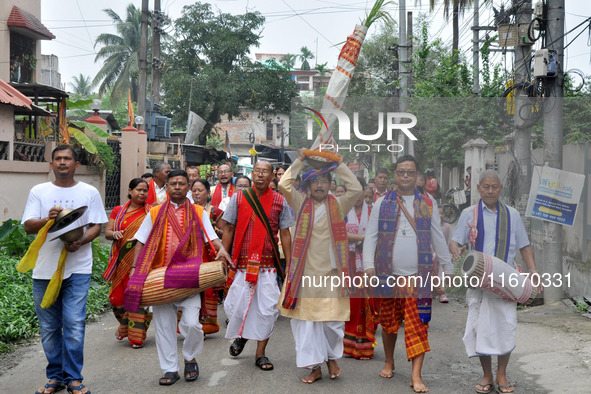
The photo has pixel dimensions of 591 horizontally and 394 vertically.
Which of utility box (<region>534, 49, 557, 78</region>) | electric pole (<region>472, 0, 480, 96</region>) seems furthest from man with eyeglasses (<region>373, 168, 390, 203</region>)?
electric pole (<region>472, 0, 480, 96</region>)

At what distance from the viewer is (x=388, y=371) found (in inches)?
234

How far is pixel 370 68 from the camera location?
36031 mm

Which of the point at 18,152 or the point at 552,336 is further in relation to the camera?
the point at 18,152

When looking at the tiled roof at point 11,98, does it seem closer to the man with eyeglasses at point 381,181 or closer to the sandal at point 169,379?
the man with eyeglasses at point 381,181

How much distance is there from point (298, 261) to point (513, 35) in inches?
262

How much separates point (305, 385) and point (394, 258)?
1279 mm

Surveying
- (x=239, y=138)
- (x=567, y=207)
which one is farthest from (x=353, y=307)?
(x=239, y=138)

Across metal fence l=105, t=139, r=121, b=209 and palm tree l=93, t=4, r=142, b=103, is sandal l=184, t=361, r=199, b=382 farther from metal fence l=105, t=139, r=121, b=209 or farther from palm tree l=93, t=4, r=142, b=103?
palm tree l=93, t=4, r=142, b=103

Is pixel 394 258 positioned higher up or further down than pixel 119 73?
further down

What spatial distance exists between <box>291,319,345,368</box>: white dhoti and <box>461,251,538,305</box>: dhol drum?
1.22m

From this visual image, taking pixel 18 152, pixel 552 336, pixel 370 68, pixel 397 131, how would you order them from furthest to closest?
pixel 370 68
pixel 18 152
pixel 552 336
pixel 397 131

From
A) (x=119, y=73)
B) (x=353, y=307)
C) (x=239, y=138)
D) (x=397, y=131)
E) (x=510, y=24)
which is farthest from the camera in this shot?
(x=239, y=138)

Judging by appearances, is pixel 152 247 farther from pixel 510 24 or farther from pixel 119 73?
pixel 119 73

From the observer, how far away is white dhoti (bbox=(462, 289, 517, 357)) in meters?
5.40
